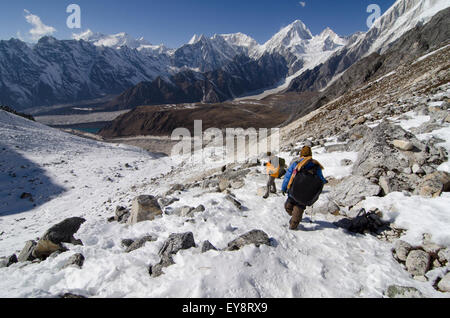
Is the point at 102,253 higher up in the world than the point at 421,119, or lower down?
lower down

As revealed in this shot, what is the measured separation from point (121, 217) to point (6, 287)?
4.07m

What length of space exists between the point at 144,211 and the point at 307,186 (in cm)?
482

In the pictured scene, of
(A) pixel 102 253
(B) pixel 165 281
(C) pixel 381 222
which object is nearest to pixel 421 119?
(C) pixel 381 222

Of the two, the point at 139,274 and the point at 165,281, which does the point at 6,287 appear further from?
the point at 165,281

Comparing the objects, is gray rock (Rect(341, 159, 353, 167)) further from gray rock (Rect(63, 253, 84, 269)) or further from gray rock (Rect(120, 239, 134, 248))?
gray rock (Rect(63, 253, 84, 269))

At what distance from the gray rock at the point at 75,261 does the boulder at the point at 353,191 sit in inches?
262

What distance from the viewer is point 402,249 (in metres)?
4.29

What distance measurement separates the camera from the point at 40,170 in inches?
864

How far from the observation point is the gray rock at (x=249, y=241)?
183 inches

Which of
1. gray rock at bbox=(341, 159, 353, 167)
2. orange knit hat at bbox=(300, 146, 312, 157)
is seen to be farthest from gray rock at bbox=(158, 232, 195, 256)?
gray rock at bbox=(341, 159, 353, 167)

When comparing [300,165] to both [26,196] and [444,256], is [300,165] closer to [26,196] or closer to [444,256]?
[444,256]

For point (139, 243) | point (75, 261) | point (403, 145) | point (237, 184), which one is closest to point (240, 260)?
point (139, 243)

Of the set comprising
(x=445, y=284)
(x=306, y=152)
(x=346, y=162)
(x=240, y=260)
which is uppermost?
(x=306, y=152)
